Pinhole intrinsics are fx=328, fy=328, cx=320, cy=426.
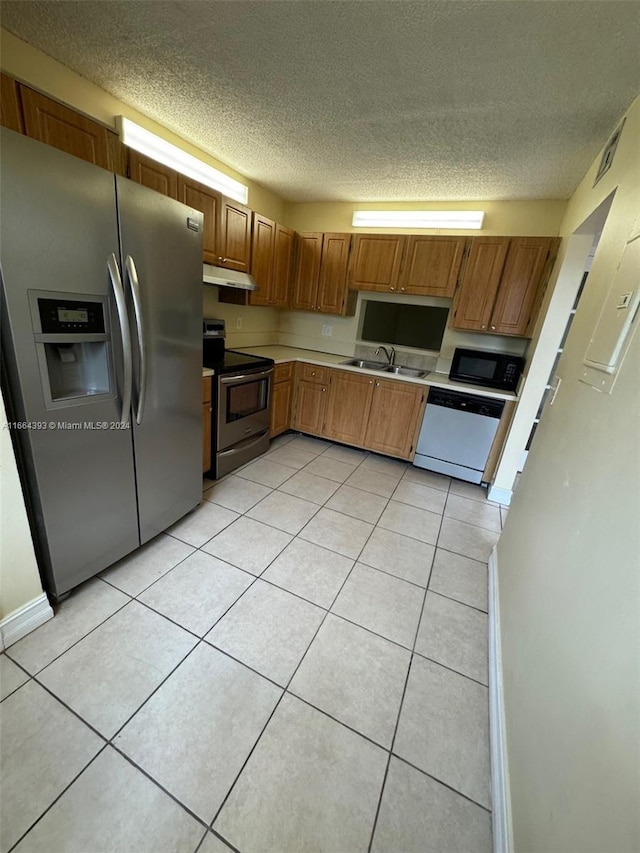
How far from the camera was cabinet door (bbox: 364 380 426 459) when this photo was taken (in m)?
3.14

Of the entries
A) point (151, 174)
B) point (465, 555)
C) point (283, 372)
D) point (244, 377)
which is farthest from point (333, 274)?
point (465, 555)

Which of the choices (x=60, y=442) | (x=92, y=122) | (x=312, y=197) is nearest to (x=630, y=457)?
(x=60, y=442)

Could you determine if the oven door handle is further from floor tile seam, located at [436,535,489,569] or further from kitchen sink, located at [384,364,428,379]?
floor tile seam, located at [436,535,489,569]

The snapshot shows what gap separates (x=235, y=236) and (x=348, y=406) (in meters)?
1.85

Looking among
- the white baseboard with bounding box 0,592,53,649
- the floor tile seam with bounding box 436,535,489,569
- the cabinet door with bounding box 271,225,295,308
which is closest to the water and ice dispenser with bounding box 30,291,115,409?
the white baseboard with bounding box 0,592,53,649

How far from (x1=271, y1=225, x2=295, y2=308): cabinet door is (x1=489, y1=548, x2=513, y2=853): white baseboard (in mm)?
3264

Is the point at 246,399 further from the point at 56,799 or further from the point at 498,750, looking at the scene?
the point at 498,750

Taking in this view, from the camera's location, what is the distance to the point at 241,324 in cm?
357

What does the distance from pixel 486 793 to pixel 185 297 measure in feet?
7.87

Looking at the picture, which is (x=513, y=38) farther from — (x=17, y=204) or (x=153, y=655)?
(x=153, y=655)

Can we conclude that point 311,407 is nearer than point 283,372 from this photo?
No

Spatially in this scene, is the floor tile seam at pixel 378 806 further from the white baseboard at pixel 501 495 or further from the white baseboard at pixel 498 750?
the white baseboard at pixel 501 495

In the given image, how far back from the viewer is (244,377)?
2.72 metres

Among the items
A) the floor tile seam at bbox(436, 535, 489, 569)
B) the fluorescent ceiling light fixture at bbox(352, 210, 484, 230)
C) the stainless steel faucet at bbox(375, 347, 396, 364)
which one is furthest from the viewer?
the stainless steel faucet at bbox(375, 347, 396, 364)
